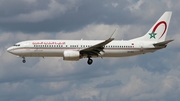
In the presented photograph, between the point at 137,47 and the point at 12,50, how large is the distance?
77.0 ft

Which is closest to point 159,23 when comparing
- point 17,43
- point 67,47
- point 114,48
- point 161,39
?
point 161,39

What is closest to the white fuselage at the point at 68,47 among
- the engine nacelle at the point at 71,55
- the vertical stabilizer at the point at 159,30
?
the engine nacelle at the point at 71,55

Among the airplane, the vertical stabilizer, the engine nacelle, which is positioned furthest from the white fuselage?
the vertical stabilizer

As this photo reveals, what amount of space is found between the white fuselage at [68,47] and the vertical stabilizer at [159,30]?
3123 mm

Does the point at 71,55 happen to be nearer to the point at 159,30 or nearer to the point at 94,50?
the point at 94,50

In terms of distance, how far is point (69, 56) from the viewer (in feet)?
331

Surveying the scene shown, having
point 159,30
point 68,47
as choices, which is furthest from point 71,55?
point 159,30

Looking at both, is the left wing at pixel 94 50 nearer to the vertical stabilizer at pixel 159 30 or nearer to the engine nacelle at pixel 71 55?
the engine nacelle at pixel 71 55

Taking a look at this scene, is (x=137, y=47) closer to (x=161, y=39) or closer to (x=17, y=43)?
(x=161, y=39)

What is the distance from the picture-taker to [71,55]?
331 feet

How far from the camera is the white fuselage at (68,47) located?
101375mm

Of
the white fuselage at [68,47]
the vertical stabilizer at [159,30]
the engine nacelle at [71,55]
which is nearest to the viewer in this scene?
the engine nacelle at [71,55]

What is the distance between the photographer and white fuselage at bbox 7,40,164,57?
3991 inches

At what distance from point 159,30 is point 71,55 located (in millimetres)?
21525
